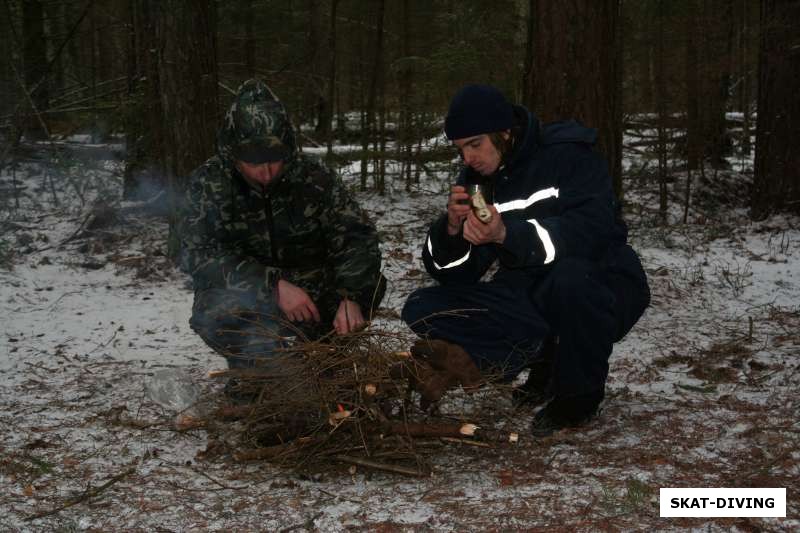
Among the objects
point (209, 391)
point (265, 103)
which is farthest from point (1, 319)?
point (265, 103)

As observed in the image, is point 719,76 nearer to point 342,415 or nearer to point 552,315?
point 552,315

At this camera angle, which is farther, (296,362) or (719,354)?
(719,354)

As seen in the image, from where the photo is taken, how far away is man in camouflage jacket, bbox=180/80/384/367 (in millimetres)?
3848

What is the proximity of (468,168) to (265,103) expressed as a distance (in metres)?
1.11

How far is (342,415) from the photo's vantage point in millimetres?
3271

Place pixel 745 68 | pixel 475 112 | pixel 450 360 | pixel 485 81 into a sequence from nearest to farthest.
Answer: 1. pixel 475 112
2. pixel 450 360
3. pixel 485 81
4. pixel 745 68

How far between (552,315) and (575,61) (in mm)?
2291

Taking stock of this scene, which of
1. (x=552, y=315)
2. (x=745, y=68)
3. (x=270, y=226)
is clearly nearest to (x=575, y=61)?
(x=552, y=315)

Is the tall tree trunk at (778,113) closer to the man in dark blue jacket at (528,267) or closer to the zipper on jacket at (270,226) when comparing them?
the man in dark blue jacket at (528,267)

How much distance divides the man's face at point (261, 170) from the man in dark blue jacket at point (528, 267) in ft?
2.90

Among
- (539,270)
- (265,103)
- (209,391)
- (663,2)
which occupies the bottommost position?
(209,391)

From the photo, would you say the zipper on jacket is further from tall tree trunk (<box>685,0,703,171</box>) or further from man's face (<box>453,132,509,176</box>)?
tall tree trunk (<box>685,0,703,171</box>)

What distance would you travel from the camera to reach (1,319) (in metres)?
5.86

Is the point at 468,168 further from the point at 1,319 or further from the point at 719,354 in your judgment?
the point at 1,319
